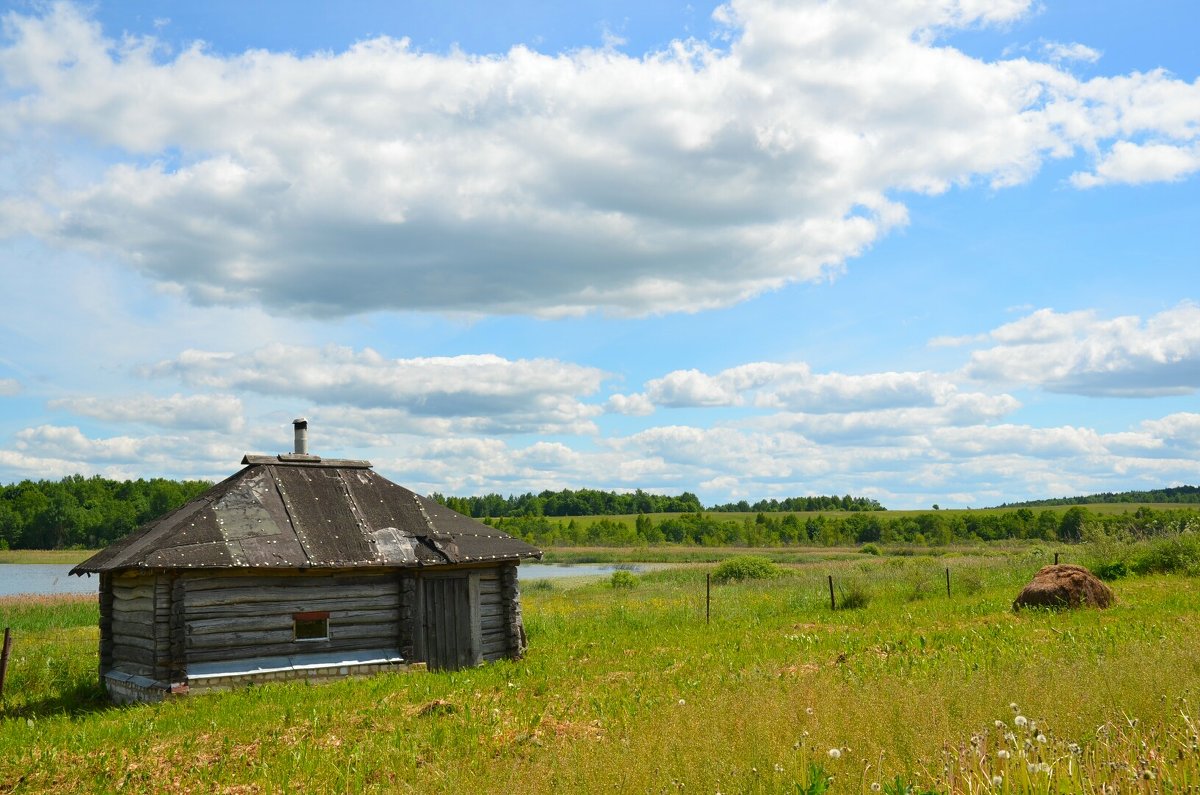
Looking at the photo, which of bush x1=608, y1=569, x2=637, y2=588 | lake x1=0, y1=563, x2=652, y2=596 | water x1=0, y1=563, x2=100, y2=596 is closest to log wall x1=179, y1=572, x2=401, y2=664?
bush x1=608, y1=569, x2=637, y2=588

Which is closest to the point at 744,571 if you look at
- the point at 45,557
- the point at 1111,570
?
the point at 1111,570

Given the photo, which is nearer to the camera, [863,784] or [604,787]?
[863,784]

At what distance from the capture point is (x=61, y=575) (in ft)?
207

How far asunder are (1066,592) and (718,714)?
580 inches

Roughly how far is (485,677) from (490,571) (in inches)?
138

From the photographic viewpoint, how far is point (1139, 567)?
27.0 meters

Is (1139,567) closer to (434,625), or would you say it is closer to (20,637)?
(434,625)

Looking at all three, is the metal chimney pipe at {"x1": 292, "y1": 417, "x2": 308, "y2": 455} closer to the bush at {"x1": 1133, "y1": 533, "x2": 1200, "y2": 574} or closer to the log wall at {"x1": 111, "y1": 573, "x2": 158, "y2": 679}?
the log wall at {"x1": 111, "y1": 573, "x2": 158, "y2": 679}

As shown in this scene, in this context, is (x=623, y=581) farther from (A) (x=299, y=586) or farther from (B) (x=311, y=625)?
(A) (x=299, y=586)

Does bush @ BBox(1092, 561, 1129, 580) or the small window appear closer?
the small window

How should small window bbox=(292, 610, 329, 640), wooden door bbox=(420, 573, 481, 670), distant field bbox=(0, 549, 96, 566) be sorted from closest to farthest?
1. small window bbox=(292, 610, 329, 640)
2. wooden door bbox=(420, 573, 481, 670)
3. distant field bbox=(0, 549, 96, 566)

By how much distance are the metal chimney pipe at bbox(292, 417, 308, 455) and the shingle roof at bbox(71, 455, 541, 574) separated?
0.63 metres

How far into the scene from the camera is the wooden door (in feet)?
63.4

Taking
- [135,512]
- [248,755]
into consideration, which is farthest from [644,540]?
[248,755]
